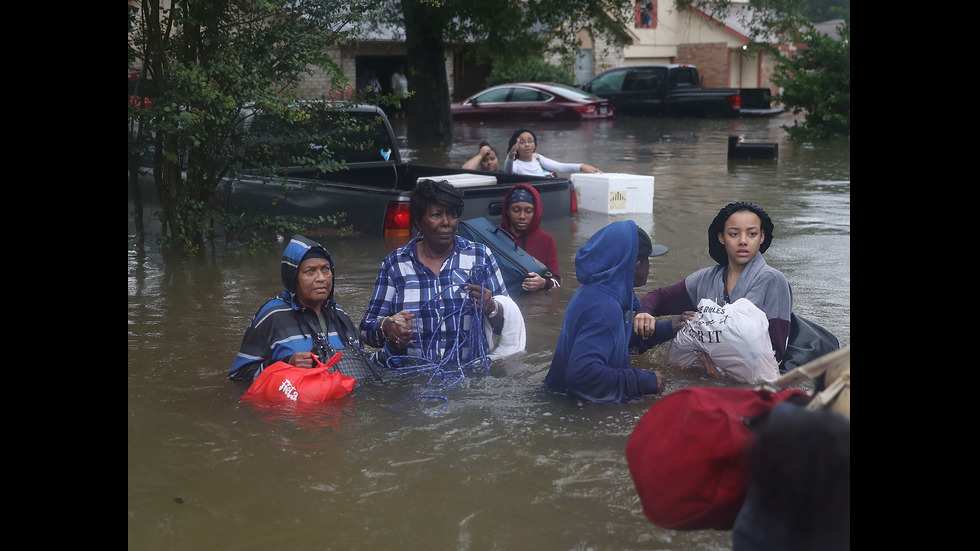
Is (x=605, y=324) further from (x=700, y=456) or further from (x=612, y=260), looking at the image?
(x=700, y=456)

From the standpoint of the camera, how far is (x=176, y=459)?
484cm

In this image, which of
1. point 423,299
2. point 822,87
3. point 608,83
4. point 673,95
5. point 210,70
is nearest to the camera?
point 423,299

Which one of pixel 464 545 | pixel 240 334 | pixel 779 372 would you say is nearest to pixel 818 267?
pixel 779 372

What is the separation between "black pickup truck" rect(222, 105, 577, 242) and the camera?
9.65 meters

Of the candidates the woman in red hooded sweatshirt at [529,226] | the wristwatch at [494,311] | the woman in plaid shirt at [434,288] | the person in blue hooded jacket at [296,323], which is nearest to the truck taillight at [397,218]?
the woman in red hooded sweatshirt at [529,226]

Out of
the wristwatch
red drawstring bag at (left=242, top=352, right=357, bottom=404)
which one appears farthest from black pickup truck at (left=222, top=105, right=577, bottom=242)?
red drawstring bag at (left=242, top=352, right=357, bottom=404)

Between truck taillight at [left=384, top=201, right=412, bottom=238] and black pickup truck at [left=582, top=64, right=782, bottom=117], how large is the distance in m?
24.2

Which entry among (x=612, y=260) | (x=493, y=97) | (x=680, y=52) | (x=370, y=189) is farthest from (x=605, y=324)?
(x=680, y=52)

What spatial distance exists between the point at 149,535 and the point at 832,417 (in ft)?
9.42

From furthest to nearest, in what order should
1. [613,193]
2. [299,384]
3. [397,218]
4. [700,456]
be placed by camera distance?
[613,193]
[397,218]
[299,384]
[700,456]

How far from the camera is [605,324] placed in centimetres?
479

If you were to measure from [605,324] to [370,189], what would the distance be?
18.6ft

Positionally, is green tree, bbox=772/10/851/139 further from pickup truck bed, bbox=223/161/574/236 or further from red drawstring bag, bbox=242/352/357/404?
red drawstring bag, bbox=242/352/357/404

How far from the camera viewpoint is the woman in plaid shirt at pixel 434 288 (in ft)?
18.5
